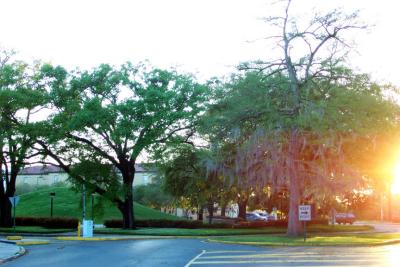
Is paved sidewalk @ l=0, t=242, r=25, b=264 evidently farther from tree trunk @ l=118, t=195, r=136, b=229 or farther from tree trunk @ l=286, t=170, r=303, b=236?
tree trunk @ l=118, t=195, r=136, b=229

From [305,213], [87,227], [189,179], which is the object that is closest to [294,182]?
[305,213]

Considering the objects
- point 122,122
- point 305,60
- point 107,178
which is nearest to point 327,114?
point 305,60

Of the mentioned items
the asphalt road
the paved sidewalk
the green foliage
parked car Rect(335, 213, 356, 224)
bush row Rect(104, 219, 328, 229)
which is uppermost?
the green foliage

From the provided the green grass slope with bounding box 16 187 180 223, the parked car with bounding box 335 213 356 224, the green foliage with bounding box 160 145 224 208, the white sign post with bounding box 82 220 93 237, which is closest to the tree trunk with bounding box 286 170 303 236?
the green foliage with bounding box 160 145 224 208

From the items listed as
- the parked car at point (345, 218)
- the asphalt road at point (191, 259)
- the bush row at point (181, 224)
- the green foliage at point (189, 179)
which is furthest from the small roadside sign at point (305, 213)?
the parked car at point (345, 218)

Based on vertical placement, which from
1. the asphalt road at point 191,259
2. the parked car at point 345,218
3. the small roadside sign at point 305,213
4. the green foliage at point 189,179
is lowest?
the parked car at point 345,218

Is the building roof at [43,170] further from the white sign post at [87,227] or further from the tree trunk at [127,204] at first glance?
the white sign post at [87,227]

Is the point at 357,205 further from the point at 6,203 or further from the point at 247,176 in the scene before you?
the point at 6,203

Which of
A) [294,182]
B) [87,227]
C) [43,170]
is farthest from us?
[43,170]

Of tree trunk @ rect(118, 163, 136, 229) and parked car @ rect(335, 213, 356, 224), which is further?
parked car @ rect(335, 213, 356, 224)

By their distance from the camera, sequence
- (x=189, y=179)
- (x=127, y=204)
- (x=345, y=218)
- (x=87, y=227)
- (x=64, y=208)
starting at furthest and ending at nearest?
(x=345, y=218) < (x=64, y=208) < (x=189, y=179) < (x=127, y=204) < (x=87, y=227)

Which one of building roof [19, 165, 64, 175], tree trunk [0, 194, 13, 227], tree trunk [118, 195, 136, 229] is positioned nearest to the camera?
tree trunk [118, 195, 136, 229]

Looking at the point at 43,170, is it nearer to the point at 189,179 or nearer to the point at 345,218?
the point at 189,179

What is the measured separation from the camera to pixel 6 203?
4938 cm
